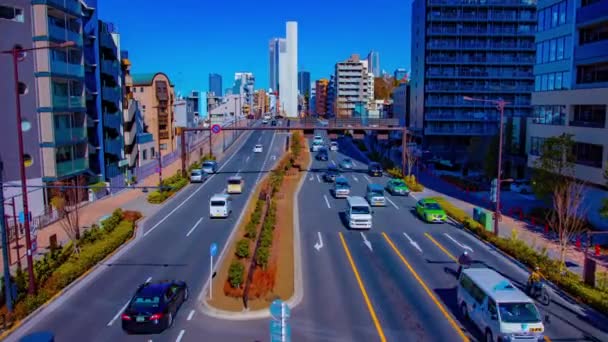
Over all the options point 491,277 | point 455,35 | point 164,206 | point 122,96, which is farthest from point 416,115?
point 491,277

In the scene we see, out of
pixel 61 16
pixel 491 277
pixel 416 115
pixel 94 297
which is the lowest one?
pixel 94 297

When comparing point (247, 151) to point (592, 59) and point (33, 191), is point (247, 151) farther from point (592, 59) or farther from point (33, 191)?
point (592, 59)

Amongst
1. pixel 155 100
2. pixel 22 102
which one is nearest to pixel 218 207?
pixel 22 102

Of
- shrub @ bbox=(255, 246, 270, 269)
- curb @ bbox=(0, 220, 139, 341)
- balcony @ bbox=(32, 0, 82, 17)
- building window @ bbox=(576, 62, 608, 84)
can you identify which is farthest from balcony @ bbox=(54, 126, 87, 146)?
building window @ bbox=(576, 62, 608, 84)

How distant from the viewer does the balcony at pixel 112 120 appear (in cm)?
5150

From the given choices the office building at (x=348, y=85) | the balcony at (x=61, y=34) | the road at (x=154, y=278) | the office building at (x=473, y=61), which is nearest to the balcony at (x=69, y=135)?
the balcony at (x=61, y=34)

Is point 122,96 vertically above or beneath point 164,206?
above

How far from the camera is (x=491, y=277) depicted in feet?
61.5

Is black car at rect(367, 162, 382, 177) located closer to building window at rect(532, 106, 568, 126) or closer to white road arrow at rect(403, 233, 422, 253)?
building window at rect(532, 106, 568, 126)

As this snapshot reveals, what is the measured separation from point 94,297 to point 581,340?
18.6m

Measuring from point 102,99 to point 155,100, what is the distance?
28761 millimetres

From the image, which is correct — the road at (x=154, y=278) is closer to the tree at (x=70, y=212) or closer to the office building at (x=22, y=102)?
the tree at (x=70, y=212)

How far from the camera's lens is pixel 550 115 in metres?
42.5

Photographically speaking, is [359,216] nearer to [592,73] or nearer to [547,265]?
[547,265]
